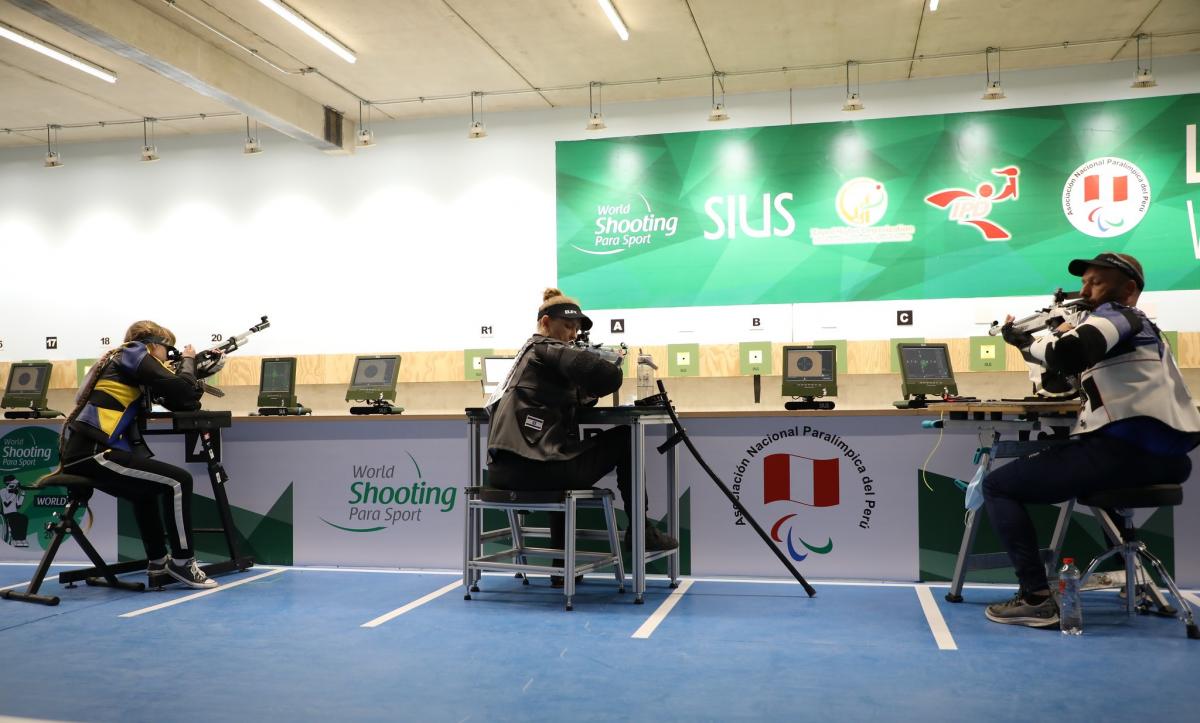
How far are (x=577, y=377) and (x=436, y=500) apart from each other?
5.22 ft

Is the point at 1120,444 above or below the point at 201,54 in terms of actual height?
below

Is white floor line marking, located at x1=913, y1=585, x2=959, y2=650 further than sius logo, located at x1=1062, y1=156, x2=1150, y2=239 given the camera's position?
No

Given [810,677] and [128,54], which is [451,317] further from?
[810,677]

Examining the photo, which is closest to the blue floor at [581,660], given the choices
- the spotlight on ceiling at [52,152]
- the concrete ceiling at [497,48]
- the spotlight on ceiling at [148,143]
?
the concrete ceiling at [497,48]

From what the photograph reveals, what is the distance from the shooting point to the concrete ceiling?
6816 millimetres

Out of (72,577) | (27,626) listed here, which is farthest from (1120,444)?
(72,577)

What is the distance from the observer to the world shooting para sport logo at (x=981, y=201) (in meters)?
7.96

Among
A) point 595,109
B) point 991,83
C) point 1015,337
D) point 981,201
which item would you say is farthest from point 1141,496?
point 595,109

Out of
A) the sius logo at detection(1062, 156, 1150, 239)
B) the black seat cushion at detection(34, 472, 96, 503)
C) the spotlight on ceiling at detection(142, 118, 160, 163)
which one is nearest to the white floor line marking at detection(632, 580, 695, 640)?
the black seat cushion at detection(34, 472, 96, 503)

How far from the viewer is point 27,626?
406cm

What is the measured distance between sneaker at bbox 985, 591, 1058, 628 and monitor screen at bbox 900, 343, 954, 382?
2354 millimetres

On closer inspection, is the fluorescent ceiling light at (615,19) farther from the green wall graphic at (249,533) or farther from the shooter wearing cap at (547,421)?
the green wall graphic at (249,533)

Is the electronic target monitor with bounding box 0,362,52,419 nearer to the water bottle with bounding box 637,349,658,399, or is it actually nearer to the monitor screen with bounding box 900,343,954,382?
the water bottle with bounding box 637,349,658,399

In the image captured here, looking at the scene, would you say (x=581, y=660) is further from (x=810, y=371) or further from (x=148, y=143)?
(x=148, y=143)
